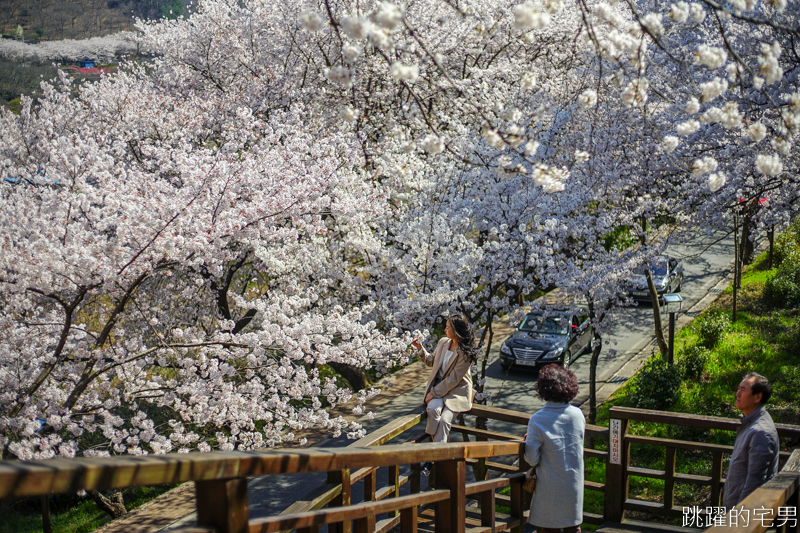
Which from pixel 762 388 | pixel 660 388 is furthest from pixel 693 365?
pixel 762 388

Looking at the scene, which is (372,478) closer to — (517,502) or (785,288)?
(517,502)

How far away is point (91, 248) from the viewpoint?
5930 millimetres

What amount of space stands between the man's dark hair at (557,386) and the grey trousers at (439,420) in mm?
1954

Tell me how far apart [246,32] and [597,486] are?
14.6 meters

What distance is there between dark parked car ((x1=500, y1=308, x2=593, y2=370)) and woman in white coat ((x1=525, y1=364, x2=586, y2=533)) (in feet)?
34.1

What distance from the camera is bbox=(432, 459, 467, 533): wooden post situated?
9.55ft

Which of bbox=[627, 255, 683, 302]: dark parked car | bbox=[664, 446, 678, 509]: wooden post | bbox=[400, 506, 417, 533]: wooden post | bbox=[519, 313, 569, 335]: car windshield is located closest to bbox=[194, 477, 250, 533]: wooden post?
bbox=[400, 506, 417, 533]: wooden post

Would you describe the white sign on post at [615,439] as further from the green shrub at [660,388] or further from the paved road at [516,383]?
the green shrub at [660,388]

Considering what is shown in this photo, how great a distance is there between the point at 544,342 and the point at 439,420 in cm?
989

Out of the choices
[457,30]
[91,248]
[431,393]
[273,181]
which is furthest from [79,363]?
[457,30]

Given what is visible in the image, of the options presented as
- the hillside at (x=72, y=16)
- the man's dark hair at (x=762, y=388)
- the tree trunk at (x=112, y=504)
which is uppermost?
the hillside at (x=72, y=16)

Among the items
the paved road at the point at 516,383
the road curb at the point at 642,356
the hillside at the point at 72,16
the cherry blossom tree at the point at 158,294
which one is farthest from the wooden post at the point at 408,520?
the hillside at the point at 72,16

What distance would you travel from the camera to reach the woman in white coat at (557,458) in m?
3.59

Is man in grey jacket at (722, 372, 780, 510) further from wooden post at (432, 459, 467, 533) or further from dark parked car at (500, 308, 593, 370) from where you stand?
dark parked car at (500, 308, 593, 370)
